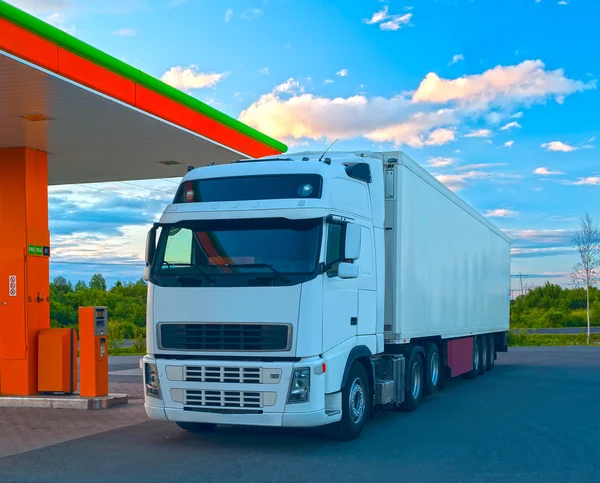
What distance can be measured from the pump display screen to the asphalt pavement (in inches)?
117

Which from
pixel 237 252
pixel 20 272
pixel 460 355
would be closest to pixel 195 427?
pixel 237 252

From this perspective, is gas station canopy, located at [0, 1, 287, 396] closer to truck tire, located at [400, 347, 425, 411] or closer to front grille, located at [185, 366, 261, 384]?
front grille, located at [185, 366, 261, 384]

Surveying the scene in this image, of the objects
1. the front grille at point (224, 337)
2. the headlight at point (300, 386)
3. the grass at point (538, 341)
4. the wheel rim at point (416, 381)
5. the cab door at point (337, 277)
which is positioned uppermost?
the cab door at point (337, 277)

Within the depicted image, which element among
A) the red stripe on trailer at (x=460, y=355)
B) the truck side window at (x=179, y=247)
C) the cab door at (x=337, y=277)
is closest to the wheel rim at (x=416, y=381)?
the red stripe on trailer at (x=460, y=355)

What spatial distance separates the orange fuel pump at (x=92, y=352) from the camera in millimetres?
13133

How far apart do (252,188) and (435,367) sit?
6377mm

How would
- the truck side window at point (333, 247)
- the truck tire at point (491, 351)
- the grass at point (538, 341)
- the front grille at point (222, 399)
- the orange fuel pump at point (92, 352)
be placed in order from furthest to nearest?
the grass at point (538, 341) → the truck tire at point (491, 351) → the orange fuel pump at point (92, 352) → the truck side window at point (333, 247) → the front grille at point (222, 399)

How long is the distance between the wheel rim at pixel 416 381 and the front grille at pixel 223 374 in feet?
14.9

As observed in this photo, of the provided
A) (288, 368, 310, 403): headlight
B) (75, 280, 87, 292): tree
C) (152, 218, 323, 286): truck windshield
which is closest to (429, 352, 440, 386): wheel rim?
(288, 368, 310, 403): headlight

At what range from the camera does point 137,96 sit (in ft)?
40.0

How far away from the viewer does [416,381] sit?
511 inches

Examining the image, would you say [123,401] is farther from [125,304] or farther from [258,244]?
[125,304]

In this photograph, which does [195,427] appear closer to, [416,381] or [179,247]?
[179,247]

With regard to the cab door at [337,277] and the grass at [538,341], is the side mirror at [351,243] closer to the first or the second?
the cab door at [337,277]
